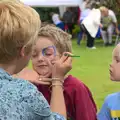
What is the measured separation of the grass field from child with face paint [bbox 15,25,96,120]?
3.39 meters

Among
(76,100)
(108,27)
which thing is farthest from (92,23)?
(76,100)

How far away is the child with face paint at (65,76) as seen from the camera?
8.34 ft

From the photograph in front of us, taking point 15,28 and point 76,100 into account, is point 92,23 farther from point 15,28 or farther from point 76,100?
point 15,28

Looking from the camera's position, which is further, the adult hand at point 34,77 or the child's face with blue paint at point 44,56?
the child's face with blue paint at point 44,56

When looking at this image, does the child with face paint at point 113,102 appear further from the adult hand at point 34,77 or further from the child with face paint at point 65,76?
the adult hand at point 34,77

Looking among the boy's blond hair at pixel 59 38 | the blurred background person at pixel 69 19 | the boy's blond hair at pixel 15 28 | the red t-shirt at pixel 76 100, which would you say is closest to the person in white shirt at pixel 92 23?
the blurred background person at pixel 69 19

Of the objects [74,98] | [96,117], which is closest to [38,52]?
[74,98]

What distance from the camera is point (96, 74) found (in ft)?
30.1

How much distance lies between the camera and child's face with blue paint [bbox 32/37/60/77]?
2557 mm

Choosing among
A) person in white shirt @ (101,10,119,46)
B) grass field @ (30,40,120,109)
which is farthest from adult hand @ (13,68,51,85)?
person in white shirt @ (101,10,119,46)

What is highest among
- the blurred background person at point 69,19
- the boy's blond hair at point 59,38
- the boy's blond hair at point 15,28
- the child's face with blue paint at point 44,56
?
the boy's blond hair at point 15,28

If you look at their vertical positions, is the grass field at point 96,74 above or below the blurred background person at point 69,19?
above

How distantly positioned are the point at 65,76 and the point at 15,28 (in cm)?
79

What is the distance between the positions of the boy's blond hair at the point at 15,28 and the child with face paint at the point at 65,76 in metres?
0.58
